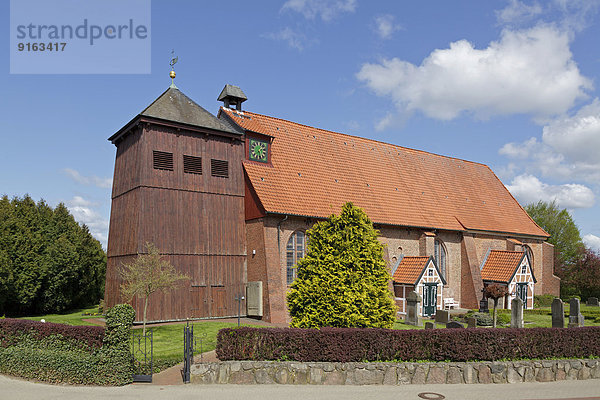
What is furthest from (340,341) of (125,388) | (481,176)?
(481,176)

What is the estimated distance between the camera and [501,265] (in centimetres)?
3684

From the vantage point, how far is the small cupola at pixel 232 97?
3100 cm

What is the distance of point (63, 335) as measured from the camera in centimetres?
1612

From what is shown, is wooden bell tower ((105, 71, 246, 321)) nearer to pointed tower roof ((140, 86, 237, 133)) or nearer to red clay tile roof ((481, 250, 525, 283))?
pointed tower roof ((140, 86, 237, 133))

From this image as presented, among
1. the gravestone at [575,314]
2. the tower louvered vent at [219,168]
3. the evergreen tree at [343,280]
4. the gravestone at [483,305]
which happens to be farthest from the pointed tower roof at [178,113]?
the gravestone at [483,305]

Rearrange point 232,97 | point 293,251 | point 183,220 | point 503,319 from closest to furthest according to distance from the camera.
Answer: point 183,220, point 293,251, point 503,319, point 232,97

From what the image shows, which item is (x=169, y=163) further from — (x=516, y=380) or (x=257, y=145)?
(x=516, y=380)

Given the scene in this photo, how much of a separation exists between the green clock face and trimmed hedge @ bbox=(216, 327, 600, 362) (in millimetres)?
16217

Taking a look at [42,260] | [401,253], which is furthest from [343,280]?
[42,260]

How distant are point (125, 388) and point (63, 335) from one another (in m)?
4.09

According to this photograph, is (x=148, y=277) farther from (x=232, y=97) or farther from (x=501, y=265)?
(x=501, y=265)

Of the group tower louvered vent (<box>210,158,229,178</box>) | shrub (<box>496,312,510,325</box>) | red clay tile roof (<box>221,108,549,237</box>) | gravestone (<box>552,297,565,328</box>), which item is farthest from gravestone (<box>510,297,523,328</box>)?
tower louvered vent (<box>210,158,229,178</box>)

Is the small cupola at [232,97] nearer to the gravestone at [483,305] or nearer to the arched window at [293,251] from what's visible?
the arched window at [293,251]

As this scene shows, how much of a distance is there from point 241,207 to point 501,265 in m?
21.8
